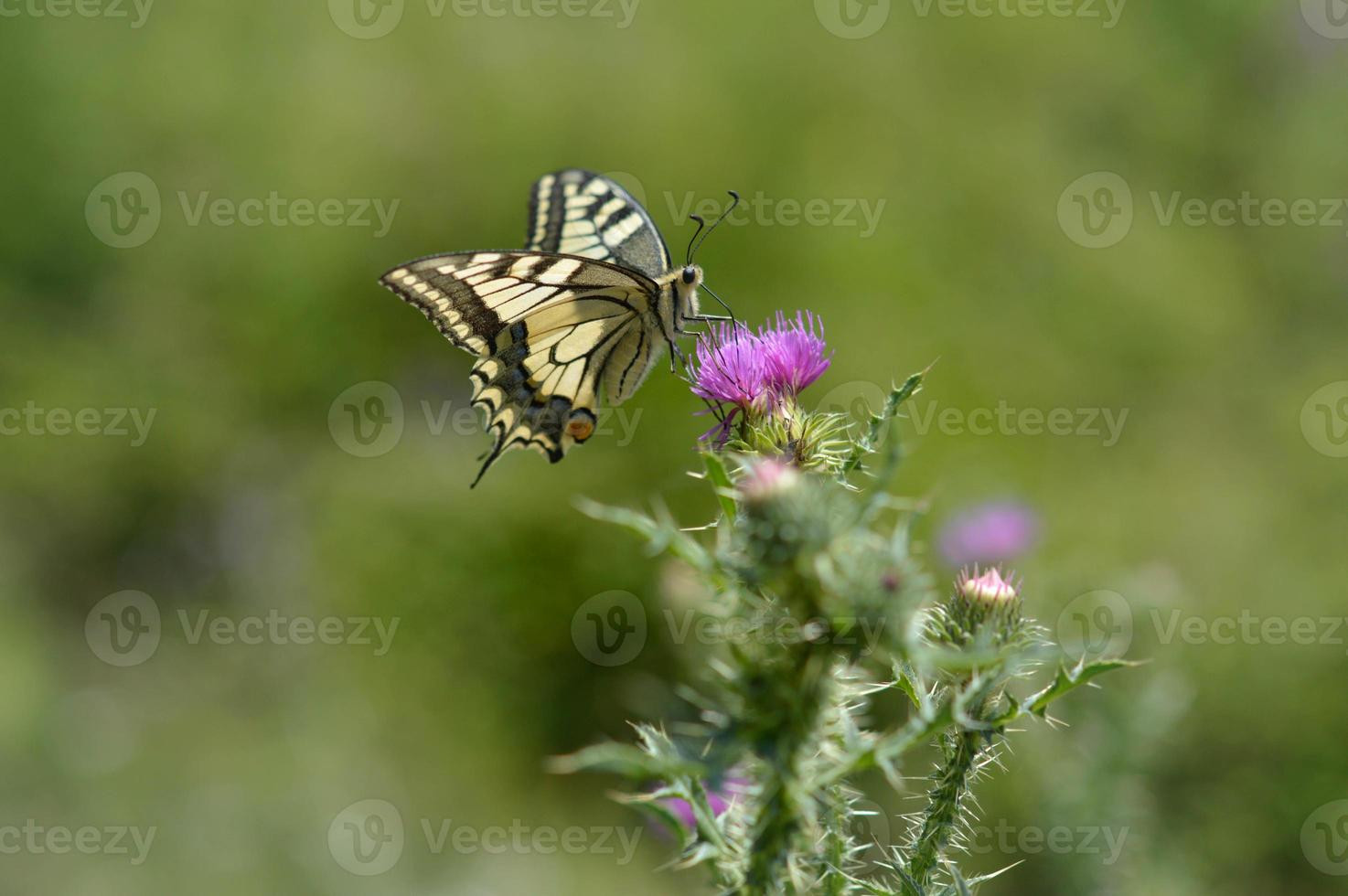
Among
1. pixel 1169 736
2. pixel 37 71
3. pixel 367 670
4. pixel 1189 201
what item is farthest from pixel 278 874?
pixel 1189 201

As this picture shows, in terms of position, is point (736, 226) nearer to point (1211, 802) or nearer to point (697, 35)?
point (697, 35)

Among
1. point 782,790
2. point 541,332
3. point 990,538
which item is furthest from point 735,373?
point 990,538

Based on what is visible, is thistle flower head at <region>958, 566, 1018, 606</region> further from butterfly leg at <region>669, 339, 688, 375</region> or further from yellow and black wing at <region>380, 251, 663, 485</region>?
yellow and black wing at <region>380, 251, 663, 485</region>

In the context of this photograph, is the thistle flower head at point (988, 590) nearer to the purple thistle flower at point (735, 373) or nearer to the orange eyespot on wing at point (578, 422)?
the purple thistle flower at point (735, 373)

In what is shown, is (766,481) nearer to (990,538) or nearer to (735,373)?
(735,373)

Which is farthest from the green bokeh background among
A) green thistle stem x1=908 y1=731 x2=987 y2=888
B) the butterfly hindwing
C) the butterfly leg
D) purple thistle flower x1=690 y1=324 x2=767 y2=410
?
green thistle stem x1=908 y1=731 x2=987 y2=888
